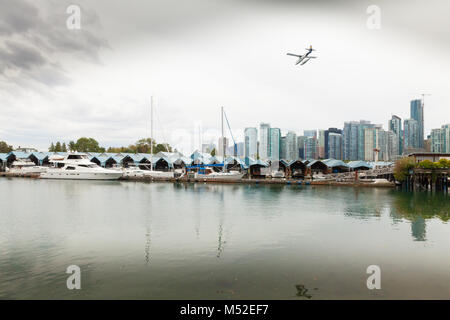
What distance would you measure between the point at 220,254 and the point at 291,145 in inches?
5031

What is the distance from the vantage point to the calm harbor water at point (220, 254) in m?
9.50

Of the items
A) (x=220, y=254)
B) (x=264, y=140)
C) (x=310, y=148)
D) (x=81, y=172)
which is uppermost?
(x=264, y=140)

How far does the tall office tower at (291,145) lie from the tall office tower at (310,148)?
13.5m

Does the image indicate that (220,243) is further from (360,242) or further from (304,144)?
(304,144)

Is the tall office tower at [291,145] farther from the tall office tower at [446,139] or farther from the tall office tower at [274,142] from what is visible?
the tall office tower at [446,139]

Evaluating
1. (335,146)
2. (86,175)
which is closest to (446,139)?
(335,146)

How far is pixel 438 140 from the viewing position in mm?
107938

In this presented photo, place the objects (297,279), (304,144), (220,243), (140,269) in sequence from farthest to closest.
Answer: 1. (304,144)
2. (220,243)
3. (140,269)
4. (297,279)

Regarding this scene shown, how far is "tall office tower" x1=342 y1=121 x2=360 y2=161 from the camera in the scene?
136 meters

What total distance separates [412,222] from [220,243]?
15511mm

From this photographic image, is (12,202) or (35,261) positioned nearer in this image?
(35,261)

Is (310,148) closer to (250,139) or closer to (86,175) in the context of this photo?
(250,139)

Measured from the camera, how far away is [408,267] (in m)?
11.8
